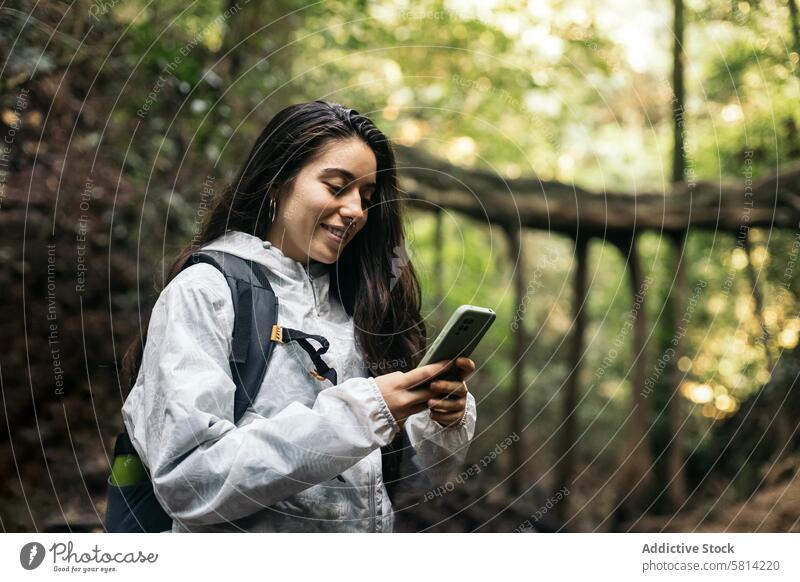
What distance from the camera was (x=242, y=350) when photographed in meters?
1.14

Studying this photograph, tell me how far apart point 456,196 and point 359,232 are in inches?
102

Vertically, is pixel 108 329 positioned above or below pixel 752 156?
below

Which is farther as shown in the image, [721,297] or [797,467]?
[721,297]

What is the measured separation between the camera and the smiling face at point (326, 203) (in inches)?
50.3

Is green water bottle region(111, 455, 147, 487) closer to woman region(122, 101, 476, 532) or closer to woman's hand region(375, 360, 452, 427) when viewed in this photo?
woman region(122, 101, 476, 532)

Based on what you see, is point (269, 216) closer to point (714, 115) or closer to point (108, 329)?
point (108, 329)

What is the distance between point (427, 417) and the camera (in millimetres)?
1313

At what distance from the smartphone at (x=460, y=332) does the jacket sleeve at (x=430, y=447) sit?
17 cm

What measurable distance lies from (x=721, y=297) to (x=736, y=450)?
1.29 meters

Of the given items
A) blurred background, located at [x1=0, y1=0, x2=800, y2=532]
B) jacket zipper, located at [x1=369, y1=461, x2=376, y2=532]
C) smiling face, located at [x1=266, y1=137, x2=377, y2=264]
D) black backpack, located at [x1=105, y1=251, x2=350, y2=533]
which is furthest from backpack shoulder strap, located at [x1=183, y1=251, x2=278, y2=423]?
blurred background, located at [x1=0, y1=0, x2=800, y2=532]

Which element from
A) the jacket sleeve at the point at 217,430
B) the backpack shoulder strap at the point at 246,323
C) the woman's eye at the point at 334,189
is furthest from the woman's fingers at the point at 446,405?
the woman's eye at the point at 334,189

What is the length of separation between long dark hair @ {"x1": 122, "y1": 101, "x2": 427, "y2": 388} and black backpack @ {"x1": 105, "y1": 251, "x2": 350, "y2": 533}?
0.10m

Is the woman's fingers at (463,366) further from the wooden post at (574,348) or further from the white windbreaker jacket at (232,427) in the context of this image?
the wooden post at (574,348)

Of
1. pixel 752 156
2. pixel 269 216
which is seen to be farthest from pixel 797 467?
pixel 269 216
